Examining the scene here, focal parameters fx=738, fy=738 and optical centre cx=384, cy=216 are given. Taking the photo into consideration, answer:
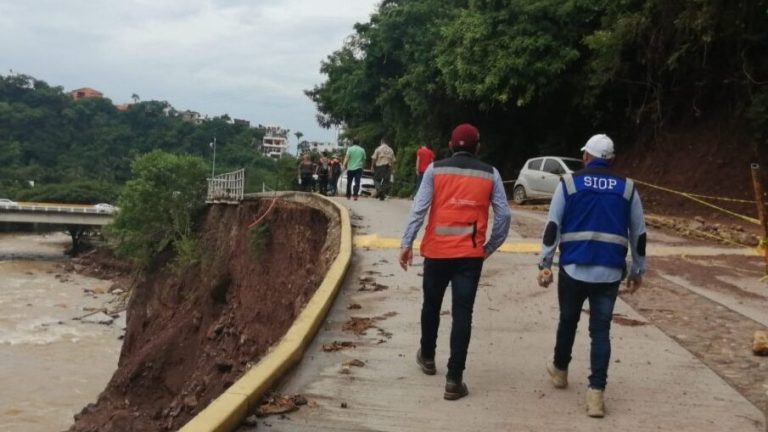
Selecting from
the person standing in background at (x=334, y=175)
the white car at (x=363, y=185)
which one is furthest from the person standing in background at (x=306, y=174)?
the white car at (x=363, y=185)

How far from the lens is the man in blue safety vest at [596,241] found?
495cm

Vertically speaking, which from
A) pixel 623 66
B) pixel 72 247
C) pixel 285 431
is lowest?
pixel 72 247

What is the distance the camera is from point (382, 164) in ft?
74.0

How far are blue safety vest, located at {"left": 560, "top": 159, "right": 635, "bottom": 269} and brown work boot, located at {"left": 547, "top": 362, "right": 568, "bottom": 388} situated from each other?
0.95m

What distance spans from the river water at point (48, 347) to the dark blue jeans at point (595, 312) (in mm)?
20647

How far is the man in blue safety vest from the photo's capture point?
4945 mm

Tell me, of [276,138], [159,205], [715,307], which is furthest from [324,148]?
[276,138]

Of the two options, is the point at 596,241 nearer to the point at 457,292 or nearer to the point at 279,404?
the point at 457,292

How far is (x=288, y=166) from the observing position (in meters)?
40.4

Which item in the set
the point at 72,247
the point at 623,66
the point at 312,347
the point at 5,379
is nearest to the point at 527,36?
the point at 623,66

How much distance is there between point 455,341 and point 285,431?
4.45 feet

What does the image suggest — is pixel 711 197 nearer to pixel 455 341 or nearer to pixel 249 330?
pixel 249 330

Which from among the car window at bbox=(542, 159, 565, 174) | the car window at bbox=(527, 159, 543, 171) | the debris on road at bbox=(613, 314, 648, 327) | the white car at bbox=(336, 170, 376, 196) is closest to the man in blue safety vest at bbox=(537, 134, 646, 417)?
the debris on road at bbox=(613, 314, 648, 327)

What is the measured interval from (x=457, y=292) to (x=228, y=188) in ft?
80.0
